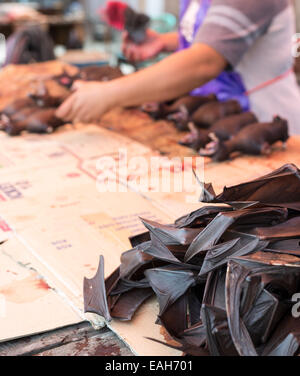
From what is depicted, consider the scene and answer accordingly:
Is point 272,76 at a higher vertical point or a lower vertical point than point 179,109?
higher

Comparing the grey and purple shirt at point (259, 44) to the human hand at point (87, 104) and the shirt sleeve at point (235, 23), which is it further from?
the human hand at point (87, 104)

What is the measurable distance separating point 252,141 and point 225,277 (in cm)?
109

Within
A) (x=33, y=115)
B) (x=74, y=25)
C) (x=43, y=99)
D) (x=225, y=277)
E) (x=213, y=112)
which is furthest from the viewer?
(x=74, y=25)

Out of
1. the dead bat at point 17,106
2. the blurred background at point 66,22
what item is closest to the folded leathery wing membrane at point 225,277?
the dead bat at point 17,106

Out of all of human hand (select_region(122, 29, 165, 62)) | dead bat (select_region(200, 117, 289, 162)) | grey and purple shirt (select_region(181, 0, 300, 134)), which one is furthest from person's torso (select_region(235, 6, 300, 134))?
human hand (select_region(122, 29, 165, 62))

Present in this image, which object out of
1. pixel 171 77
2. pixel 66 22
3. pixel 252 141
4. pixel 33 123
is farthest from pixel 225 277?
pixel 66 22

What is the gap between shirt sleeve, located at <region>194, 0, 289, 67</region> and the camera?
2035mm

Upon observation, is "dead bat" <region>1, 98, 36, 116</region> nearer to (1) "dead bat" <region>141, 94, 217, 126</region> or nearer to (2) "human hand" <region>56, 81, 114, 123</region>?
(2) "human hand" <region>56, 81, 114, 123</region>

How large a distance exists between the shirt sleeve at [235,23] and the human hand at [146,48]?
865 mm

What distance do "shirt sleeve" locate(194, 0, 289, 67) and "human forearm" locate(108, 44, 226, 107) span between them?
0.05m

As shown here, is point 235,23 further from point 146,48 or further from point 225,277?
point 225,277

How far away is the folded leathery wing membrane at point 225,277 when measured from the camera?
859 mm

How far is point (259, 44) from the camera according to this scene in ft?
7.50
